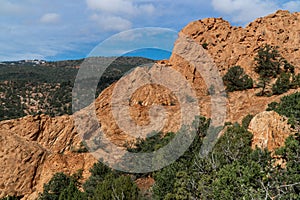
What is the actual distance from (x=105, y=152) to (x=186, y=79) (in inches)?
545

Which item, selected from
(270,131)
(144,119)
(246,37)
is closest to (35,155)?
(144,119)

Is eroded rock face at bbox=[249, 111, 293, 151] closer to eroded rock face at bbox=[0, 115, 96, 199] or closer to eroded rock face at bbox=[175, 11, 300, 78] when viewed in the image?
eroded rock face at bbox=[0, 115, 96, 199]

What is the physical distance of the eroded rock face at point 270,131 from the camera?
14.0m

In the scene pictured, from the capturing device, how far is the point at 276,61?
31984mm

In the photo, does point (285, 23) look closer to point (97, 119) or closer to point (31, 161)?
point (97, 119)

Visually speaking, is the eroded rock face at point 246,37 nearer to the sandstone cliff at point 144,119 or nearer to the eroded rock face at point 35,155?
the sandstone cliff at point 144,119

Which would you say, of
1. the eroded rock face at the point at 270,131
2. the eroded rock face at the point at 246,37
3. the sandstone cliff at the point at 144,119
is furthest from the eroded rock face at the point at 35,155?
the eroded rock face at the point at 246,37

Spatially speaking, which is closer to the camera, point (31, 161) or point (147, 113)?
point (31, 161)

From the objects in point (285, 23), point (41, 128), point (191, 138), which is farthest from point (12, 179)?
point (285, 23)

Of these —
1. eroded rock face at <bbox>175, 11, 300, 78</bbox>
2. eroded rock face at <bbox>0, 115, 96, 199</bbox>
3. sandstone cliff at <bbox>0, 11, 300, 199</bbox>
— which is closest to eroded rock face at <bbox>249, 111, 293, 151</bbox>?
sandstone cliff at <bbox>0, 11, 300, 199</bbox>

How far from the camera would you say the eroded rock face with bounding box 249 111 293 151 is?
1404cm

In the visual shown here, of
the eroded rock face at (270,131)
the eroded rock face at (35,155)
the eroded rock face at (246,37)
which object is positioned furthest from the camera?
the eroded rock face at (246,37)

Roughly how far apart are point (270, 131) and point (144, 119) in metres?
12.3

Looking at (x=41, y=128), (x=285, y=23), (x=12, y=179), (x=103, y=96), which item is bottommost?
(x=12, y=179)
